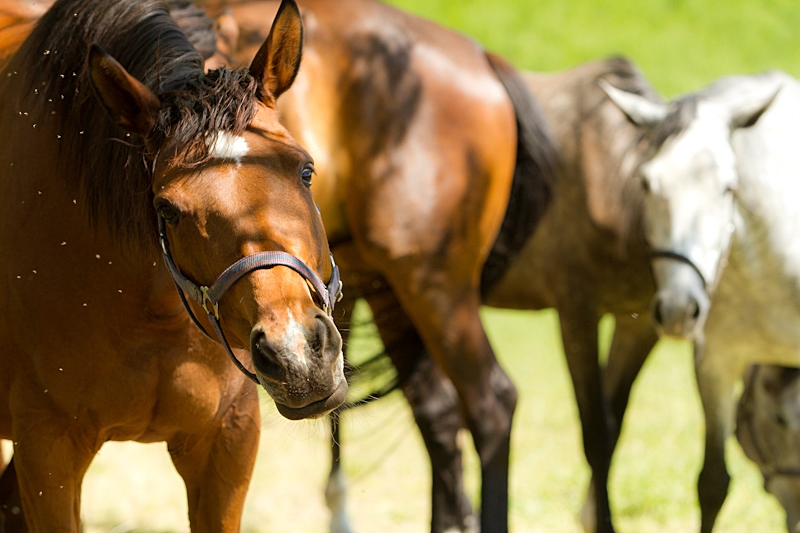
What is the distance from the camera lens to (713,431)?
3.71 meters

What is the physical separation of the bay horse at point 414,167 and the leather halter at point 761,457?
1.09 m

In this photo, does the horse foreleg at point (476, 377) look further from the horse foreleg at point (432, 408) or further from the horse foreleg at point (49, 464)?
the horse foreleg at point (49, 464)

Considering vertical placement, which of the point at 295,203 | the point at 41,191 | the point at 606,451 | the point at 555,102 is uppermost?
the point at 295,203

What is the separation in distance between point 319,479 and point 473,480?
36.1 inches

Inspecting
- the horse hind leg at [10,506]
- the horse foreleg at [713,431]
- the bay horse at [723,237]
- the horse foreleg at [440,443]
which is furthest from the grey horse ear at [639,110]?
the horse hind leg at [10,506]

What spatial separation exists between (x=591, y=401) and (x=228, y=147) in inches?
107

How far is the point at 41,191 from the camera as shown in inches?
89.2

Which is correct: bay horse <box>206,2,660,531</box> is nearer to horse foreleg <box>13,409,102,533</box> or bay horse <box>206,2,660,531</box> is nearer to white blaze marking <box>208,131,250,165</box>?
horse foreleg <box>13,409,102,533</box>

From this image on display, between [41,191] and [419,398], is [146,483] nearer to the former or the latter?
[419,398]

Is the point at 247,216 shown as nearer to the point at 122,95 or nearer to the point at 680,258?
the point at 122,95

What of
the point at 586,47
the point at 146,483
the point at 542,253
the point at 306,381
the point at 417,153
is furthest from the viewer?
the point at 586,47

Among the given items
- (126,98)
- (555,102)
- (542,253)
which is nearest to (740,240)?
(542,253)

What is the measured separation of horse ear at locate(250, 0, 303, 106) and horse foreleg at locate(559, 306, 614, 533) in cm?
248

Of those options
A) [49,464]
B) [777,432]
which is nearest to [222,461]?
[49,464]
